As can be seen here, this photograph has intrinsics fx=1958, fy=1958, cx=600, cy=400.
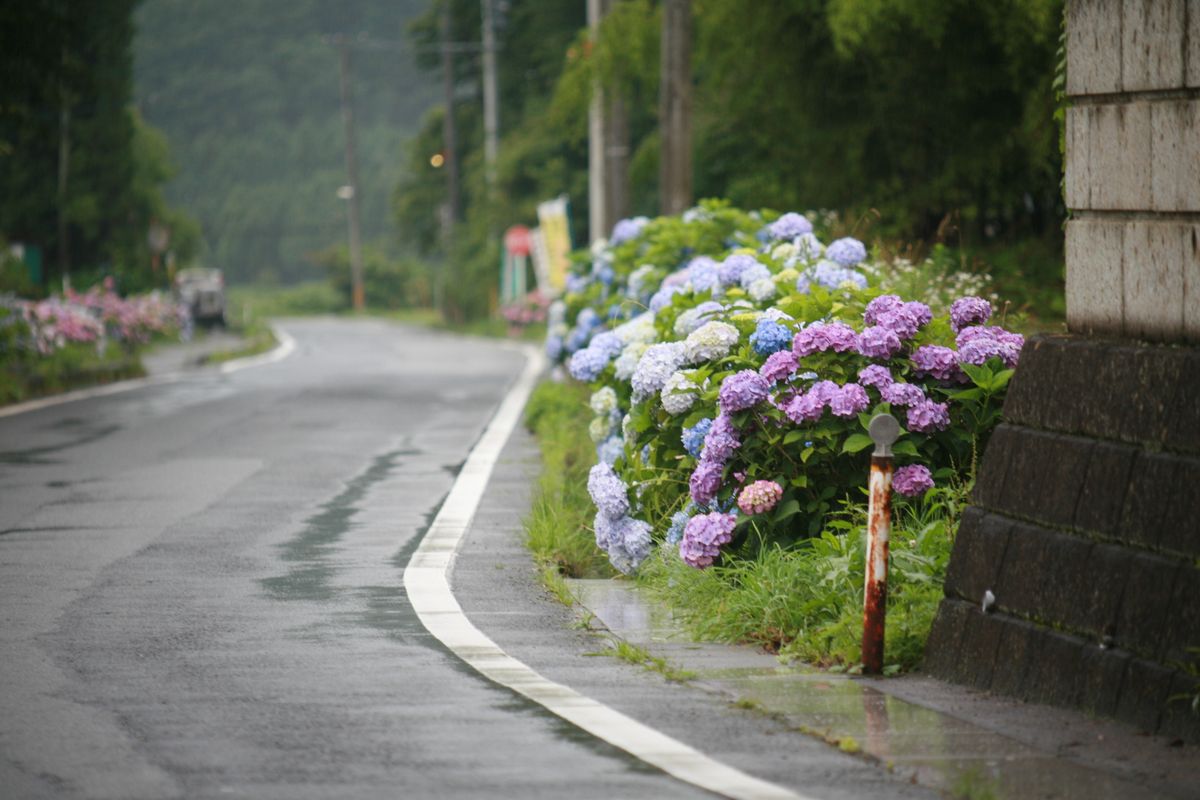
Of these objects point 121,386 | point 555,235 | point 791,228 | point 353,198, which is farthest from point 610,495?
point 353,198

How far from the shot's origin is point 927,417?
345 inches

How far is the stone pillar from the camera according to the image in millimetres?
6285

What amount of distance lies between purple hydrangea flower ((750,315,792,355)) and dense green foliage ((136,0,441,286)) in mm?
117205

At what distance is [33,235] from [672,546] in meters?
38.7

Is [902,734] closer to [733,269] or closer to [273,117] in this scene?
[733,269]

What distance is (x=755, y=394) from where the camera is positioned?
9.12 meters

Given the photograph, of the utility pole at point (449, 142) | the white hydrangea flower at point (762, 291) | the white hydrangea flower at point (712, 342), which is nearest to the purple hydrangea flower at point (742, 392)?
the white hydrangea flower at point (712, 342)

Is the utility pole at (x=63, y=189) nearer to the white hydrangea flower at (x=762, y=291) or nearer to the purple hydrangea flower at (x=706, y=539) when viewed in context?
the white hydrangea flower at (x=762, y=291)

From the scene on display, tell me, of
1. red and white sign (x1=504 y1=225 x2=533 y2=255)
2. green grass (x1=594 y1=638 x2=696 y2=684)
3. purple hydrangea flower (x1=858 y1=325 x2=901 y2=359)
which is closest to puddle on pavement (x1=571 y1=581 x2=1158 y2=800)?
green grass (x1=594 y1=638 x2=696 y2=684)

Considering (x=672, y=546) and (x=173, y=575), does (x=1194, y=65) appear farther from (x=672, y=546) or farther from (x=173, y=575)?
(x=173, y=575)

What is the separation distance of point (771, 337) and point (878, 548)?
251 centimetres

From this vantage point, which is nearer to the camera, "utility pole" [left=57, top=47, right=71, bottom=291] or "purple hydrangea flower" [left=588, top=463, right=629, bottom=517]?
"purple hydrangea flower" [left=588, top=463, right=629, bottom=517]

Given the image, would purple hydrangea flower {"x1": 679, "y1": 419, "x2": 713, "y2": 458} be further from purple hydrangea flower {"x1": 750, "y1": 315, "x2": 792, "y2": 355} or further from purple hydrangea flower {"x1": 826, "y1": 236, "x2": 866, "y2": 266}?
purple hydrangea flower {"x1": 826, "y1": 236, "x2": 866, "y2": 266}

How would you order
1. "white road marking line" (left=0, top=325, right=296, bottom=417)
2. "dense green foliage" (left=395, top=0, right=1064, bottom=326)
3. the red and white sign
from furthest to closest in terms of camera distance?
the red and white sign
"white road marking line" (left=0, top=325, right=296, bottom=417)
"dense green foliage" (left=395, top=0, right=1064, bottom=326)
